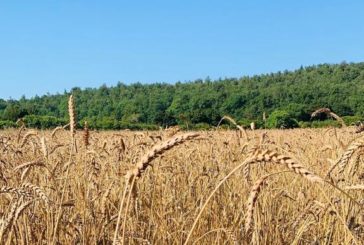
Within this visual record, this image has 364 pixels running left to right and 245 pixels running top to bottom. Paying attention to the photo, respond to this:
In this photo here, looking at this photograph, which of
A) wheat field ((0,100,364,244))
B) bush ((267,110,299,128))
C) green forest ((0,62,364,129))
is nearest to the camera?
wheat field ((0,100,364,244))

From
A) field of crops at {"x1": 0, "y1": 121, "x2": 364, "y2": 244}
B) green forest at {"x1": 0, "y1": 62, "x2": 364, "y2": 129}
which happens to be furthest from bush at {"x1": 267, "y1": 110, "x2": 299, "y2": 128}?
field of crops at {"x1": 0, "y1": 121, "x2": 364, "y2": 244}

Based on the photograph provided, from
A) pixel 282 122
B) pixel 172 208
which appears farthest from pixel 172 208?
pixel 282 122

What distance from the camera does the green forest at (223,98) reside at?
60.4 meters

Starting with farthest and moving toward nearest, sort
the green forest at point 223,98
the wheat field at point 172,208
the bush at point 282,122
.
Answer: the green forest at point 223,98 < the bush at point 282,122 < the wheat field at point 172,208

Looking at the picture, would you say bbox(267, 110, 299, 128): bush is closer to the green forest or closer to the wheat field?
the green forest

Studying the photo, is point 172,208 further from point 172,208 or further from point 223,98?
point 223,98

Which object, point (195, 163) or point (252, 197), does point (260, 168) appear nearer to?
point (195, 163)

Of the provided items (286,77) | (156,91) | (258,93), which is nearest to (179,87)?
(156,91)

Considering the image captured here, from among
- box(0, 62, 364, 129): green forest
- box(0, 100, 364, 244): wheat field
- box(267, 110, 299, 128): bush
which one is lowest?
box(0, 100, 364, 244): wheat field

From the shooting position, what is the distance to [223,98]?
8206 centimetres

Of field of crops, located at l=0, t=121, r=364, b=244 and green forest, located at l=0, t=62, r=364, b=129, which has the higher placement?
green forest, located at l=0, t=62, r=364, b=129

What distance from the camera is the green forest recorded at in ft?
198

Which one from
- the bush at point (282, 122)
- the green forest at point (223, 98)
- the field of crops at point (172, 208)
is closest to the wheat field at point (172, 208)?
the field of crops at point (172, 208)

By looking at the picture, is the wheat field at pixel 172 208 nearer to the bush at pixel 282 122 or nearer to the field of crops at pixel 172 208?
the field of crops at pixel 172 208
